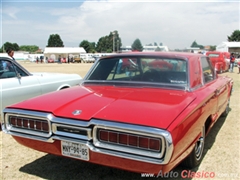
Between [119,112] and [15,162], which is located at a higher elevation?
[119,112]

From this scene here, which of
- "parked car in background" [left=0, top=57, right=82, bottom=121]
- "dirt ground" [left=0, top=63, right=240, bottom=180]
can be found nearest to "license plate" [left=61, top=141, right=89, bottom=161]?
"dirt ground" [left=0, top=63, right=240, bottom=180]

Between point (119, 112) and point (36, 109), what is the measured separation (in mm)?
984

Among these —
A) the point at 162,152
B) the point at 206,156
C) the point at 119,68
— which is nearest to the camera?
the point at 162,152

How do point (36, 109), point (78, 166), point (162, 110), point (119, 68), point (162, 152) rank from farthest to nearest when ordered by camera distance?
point (119, 68), point (78, 166), point (36, 109), point (162, 110), point (162, 152)

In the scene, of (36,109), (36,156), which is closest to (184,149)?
(36,109)

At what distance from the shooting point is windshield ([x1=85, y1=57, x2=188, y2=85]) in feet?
11.1

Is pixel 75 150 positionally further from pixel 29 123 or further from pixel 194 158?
pixel 194 158

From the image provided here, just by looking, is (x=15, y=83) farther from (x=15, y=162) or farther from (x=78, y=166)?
(x=78, y=166)

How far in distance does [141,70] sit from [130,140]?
176 centimetres

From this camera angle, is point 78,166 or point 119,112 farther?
point 78,166

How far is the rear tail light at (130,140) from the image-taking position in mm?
2154

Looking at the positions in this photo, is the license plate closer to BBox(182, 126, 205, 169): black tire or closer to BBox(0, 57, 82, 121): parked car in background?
BBox(182, 126, 205, 169): black tire

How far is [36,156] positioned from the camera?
358cm

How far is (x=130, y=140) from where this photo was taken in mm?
2236
